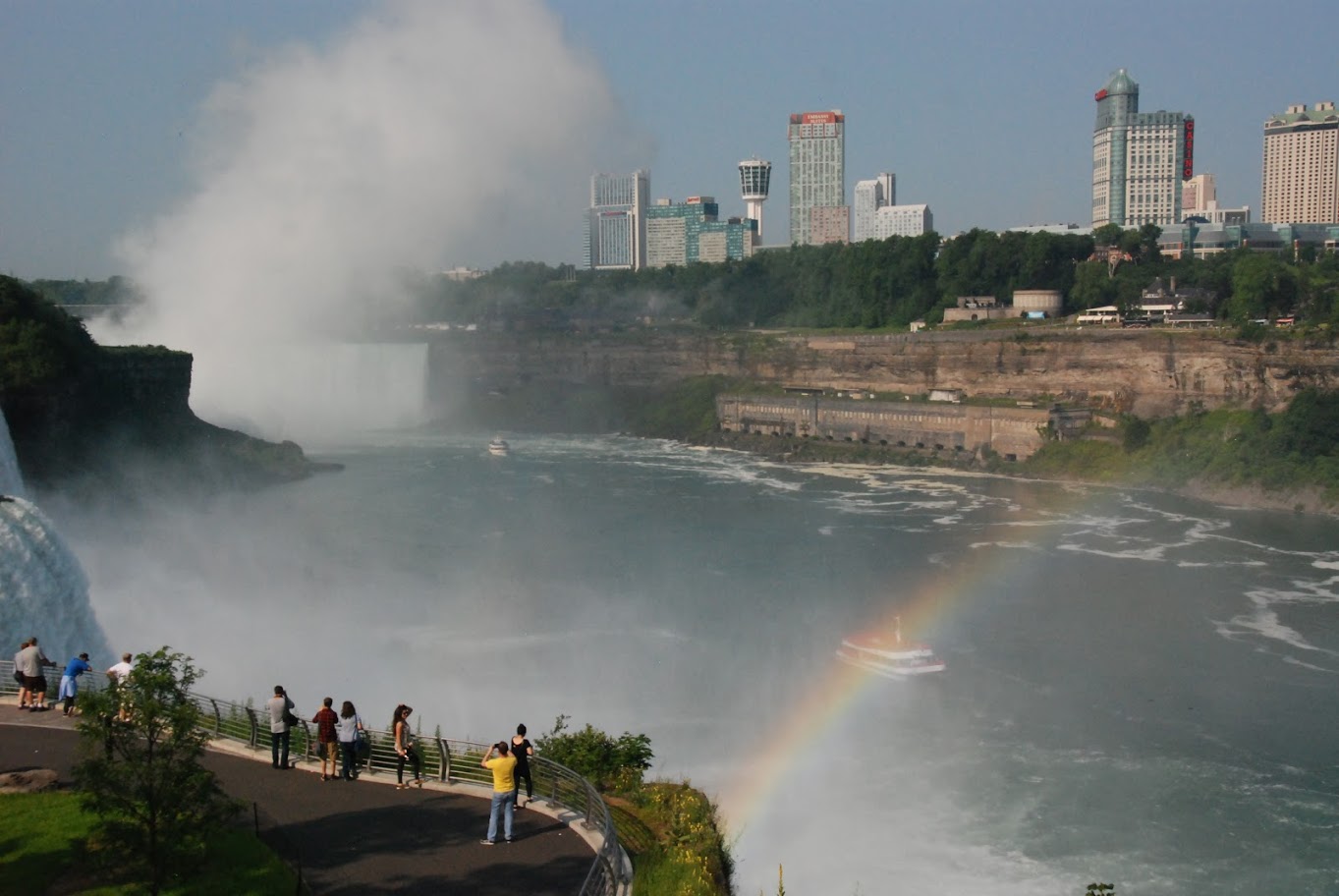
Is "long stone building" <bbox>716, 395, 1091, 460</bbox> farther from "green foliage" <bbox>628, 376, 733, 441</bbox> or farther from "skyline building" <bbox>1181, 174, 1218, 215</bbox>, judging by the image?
"skyline building" <bbox>1181, 174, 1218, 215</bbox>

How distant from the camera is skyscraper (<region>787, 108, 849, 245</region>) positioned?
16412 centimetres

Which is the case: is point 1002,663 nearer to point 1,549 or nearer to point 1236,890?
point 1236,890

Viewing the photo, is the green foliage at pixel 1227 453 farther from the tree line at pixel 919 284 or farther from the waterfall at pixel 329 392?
the waterfall at pixel 329 392

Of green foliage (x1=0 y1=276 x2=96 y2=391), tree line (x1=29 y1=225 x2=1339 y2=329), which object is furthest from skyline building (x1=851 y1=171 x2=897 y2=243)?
green foliage (x1=0 y1=276 x2=96 y2=391)

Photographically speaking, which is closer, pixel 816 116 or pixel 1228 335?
pixel 1228 335

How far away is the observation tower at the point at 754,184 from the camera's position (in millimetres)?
166000

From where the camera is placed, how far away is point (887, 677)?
20359mm

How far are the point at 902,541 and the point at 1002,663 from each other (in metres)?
10.8

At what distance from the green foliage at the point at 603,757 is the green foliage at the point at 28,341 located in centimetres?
2267

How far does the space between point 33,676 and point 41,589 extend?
17.7 ft

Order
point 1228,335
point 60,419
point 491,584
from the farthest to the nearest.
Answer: point 1228,335, point 60,419, point 491,584

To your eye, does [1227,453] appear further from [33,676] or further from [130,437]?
[33,676]

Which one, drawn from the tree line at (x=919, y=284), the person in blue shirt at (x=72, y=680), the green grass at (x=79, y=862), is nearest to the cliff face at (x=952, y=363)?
the tree line at (x=919, y=284)

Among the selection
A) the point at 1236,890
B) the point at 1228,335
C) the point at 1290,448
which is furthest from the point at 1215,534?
the point at 1236,890
